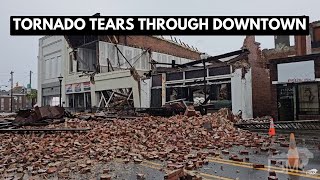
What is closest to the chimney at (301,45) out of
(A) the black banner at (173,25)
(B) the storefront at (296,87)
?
(B) the storefront at (296,87)

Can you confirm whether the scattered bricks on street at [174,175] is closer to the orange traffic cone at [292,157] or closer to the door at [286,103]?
the orange traffic cone at [292,157]

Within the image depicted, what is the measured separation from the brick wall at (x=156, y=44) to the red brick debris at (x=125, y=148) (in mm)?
29209

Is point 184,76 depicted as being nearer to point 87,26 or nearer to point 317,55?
point 317,55

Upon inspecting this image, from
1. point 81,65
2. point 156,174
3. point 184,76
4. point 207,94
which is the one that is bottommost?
point 156,174

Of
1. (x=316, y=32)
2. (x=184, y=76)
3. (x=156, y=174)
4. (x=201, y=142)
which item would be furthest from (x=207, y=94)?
(x=156, y=174)

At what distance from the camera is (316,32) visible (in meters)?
30.4

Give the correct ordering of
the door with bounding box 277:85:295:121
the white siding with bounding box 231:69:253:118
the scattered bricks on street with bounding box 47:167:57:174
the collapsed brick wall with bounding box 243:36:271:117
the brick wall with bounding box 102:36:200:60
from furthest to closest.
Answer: the brick wall with bounding box 102:36:200:60
the collapsed brick wall with bounding box 243:36:271:117
the white siding with bounding box 231:69:253:118
the door with bounding box 277:85:295:121
the scattered bricks on street with bounding box 47:167:57:174

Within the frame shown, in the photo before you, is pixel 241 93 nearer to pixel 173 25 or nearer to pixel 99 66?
pixel 173 25

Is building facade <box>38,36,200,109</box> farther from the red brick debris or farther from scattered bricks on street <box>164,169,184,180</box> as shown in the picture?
scattered bricks on street <box>164,169,184,180</box>

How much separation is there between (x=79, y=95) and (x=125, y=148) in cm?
3354

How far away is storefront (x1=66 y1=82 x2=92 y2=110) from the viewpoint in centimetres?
3875

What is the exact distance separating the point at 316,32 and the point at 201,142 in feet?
85.9

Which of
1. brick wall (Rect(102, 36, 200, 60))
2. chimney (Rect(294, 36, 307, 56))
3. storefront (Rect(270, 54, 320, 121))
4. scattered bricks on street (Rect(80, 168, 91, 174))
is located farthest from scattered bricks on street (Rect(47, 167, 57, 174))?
brick wall (Rect(102, 36, 200, 60))

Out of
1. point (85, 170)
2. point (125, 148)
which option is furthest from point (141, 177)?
point (125, 148)
